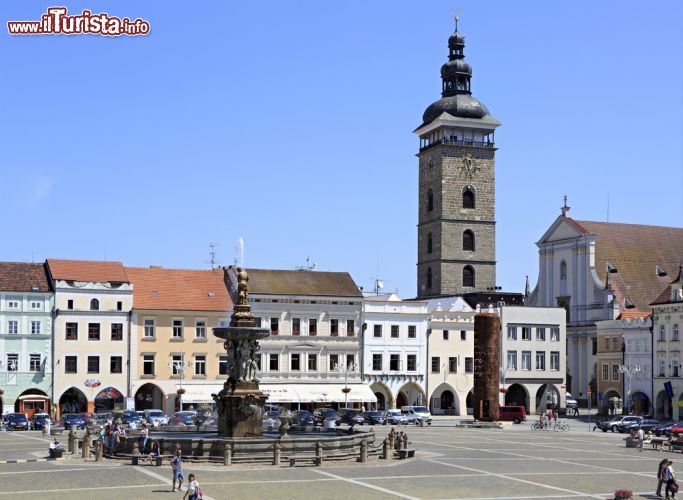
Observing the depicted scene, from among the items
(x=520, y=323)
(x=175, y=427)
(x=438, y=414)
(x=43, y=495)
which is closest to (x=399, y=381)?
(x=438, y=414)

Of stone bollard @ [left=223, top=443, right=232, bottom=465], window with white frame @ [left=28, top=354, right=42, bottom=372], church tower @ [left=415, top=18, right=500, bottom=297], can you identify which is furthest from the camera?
church tower @ [left=415, top=18, right=500, bottom=297]

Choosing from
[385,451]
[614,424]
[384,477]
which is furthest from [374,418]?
[384,477]

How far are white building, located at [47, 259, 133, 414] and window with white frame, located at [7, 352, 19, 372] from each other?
2.41 m

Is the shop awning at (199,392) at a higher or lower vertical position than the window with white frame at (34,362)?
lower

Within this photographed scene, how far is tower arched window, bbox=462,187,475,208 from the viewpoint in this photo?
126m

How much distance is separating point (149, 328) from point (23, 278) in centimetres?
901

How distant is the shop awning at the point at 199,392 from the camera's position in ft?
258

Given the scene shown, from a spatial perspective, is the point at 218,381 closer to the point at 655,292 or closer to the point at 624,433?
the point at 624,433

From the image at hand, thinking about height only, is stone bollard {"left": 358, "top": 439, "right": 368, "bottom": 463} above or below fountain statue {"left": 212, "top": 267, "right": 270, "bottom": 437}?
below

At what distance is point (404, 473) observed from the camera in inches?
1555

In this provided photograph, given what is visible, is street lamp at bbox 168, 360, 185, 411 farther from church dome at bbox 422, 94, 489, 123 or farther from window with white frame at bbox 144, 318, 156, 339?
church dome at bbox 422, 94, 489, 123

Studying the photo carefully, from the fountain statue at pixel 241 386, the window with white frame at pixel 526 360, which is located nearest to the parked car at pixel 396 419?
the window with white frame at pixel 526 360

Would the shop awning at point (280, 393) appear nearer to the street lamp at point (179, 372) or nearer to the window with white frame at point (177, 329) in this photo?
the street lamp at point (179, 372)

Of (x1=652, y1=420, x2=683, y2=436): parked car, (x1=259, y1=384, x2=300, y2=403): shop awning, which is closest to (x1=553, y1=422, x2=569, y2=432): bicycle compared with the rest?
(x1=652, y1=420, x2=683, y2=436): parked car
